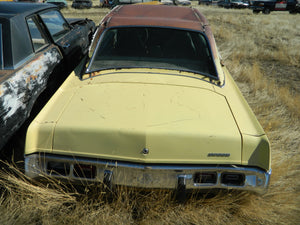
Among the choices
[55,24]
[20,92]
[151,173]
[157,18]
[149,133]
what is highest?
[157,18]

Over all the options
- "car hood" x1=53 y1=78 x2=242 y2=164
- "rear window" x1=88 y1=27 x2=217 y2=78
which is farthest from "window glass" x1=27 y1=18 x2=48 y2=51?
"car hood" x1=53 y1=78 x2=242 y2=164

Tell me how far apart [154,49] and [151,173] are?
4.97ft

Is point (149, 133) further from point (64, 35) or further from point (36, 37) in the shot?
point (64, 35)

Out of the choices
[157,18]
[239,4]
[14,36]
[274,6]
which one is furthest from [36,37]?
[239,4]

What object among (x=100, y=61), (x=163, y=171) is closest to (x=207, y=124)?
(x=163, y=171)

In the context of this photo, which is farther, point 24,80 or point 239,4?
point 239,4

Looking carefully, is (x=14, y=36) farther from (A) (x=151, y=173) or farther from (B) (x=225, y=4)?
(B) (x=225, y=4)

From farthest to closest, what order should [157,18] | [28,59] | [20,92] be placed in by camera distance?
[28,59], [157,18], [20,92]

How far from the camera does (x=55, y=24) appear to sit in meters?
4.48

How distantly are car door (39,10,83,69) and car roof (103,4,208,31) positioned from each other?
3.77 ft

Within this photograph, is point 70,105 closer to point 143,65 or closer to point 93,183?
point 93,183

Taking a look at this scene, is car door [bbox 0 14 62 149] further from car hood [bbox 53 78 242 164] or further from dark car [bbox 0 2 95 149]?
car hood [bbox 53 78 242 164]

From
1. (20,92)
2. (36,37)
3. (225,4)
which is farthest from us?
(225,4)

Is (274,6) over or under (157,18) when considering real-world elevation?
over
